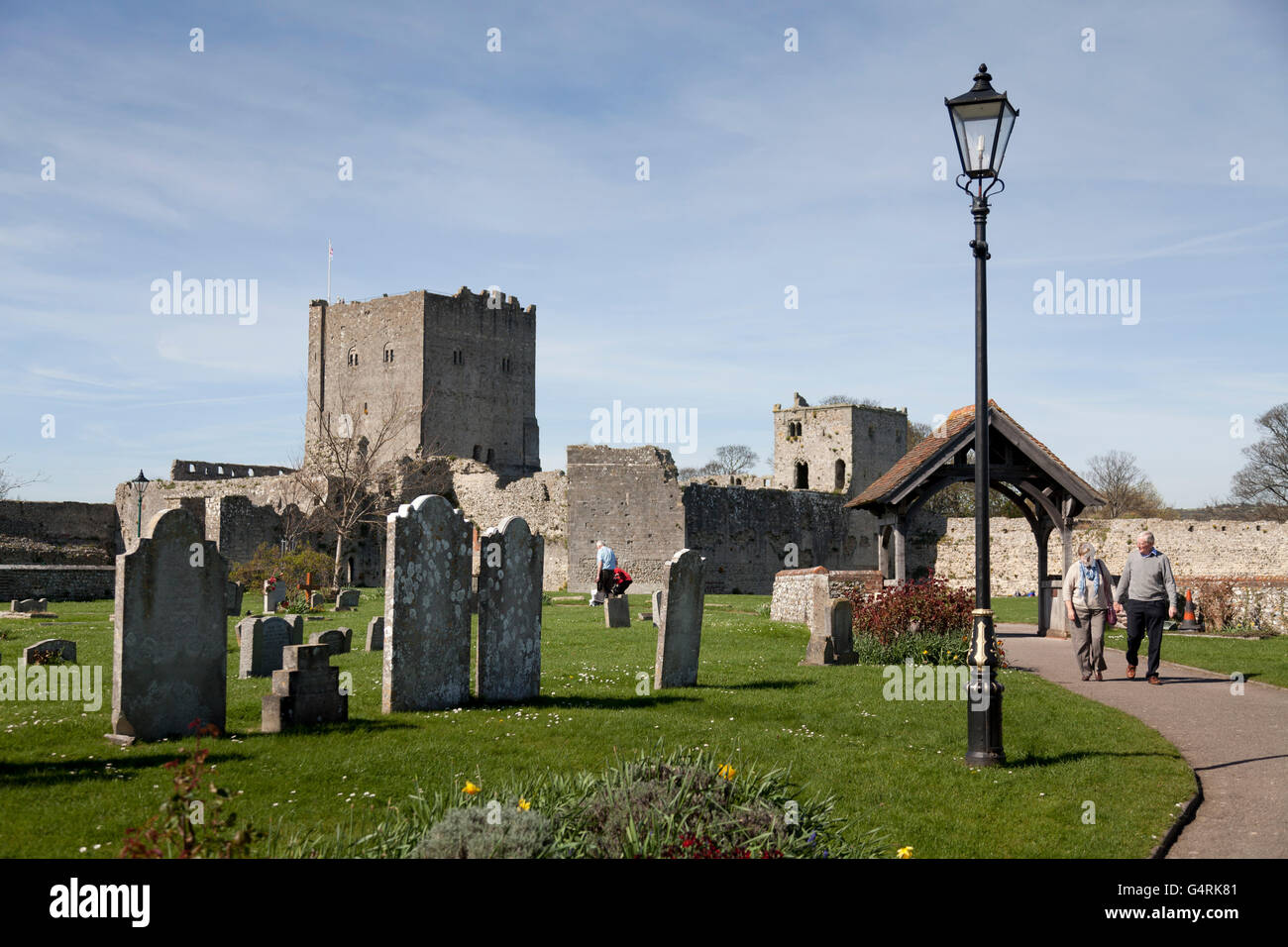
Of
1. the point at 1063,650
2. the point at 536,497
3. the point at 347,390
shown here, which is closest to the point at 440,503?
the point at 1063,650

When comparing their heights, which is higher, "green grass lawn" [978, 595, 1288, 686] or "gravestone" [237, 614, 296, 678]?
"gravestone" [237, 614, 296, 678]

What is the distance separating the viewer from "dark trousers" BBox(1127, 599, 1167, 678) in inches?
502

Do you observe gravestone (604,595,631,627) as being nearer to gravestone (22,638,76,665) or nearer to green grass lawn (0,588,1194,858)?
green grass lawn (0,588,1194,858)

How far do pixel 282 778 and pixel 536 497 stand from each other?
32175mm

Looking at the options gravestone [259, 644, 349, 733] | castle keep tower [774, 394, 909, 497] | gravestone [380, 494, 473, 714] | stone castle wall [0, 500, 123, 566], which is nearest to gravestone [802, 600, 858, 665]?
gravestone [380, 494, 473, 714]

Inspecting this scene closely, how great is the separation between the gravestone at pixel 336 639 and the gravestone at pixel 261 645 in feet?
3.64

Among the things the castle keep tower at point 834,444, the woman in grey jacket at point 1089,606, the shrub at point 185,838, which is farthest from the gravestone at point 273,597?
the castle keep tower at point 834,444

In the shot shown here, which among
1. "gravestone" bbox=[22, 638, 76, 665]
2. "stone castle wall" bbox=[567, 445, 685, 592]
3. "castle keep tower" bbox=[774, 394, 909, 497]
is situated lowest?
"gravestone" bbox=[22, 638, 76, 665]

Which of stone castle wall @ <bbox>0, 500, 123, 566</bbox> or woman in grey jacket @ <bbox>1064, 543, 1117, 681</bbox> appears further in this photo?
stone castle wall @ <bbox>0, 500, 123, 566</bbox>

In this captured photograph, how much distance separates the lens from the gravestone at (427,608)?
9.11 meters

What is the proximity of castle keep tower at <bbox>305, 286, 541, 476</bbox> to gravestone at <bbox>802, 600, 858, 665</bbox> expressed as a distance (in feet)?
155

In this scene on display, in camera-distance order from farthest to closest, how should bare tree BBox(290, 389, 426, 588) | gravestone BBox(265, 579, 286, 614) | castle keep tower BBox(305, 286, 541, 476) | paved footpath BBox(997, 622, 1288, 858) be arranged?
castle keep tower BBox(305, 286, 541, 476) → bare tree BBox(290, 389, 426, 588) → gravestone BBox(265, 579, 286, 614) → paved footpath BBox(997, 622, 1288, 858)

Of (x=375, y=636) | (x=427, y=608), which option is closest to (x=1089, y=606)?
(x=427, y=608)
